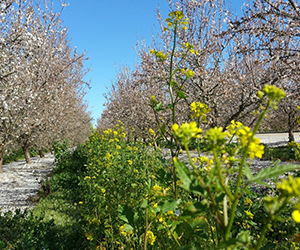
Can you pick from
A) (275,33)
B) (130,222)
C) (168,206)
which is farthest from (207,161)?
(275,33)

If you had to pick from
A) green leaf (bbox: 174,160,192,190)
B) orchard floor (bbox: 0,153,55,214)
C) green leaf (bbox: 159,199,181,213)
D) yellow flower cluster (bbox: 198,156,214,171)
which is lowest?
orchard floor (bbox: 0,153,55,214)

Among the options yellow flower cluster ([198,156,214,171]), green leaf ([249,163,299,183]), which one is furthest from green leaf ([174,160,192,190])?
yellow flower cluster ([198,156,214,171])

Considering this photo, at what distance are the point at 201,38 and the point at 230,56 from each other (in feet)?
4.10

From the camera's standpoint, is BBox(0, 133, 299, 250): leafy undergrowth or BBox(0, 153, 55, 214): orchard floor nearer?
BBox(0, 133, 299, 250): leafy undergrowth

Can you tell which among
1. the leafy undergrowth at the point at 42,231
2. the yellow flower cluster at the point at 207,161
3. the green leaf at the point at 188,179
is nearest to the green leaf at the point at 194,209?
the green leaf at the point at 188,179

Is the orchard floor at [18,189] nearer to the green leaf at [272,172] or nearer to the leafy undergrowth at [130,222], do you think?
the leafy undergrowth at [130,222]

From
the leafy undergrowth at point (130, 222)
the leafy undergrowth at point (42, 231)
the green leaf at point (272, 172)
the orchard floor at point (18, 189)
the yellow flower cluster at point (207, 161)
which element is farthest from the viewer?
the orchard floor at point (18, 189)

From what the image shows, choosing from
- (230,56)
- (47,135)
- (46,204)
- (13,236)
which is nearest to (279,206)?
(13,236)

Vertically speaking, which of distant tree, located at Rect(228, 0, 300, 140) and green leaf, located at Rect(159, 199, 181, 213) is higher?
distant tree, located at Rect(228, 0, 300, 140)

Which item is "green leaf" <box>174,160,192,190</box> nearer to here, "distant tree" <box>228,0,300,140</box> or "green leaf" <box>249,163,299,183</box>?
"green leaf" <box>249,163,299,183</box>

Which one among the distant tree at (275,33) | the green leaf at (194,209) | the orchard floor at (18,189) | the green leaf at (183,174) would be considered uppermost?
the distant tree at (275,33)

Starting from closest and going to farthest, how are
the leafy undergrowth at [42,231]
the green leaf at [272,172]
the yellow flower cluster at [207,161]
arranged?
1. the green leaf at [272,172]
2. the yellow flower cluster at [207,161]
3. the leafy undergrowth at [42,231]

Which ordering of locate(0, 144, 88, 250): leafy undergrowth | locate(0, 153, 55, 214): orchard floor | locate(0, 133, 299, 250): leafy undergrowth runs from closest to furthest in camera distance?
locate(0, 133, 299, 250): leafy undergrowth → locate(0, 144, 88, 250): leafy undergrowth → locate(0, 153, 55, 214): orchard floor

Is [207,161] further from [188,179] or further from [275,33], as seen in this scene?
[275,33]
